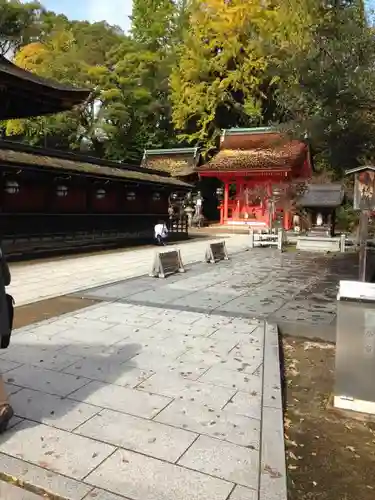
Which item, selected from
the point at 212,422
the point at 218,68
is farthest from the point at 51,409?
the point at 218,68

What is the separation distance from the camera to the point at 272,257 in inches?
627

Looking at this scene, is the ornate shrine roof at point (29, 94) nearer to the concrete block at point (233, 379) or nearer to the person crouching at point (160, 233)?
the concrete block at point (233, 379)

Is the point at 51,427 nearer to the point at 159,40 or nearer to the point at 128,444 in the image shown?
the point at 128,444

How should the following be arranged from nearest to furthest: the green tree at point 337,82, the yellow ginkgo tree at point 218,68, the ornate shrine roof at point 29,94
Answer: the ornate shrine roof at point 29,94 < the green tree at point 337,82 < the yellow ginkgo tree at point 218,68

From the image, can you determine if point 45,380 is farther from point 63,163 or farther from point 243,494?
point 63,163

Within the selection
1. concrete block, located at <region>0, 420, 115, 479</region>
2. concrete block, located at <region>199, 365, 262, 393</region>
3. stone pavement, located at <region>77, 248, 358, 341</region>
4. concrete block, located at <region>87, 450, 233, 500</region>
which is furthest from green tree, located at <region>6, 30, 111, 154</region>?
concrete block, located at <region>87, 450, 233, 500</region>

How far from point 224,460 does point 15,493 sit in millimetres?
1381

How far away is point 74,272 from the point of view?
11.3m

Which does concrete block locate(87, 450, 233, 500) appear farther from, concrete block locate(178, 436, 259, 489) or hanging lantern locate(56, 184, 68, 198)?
hanging lantern locate(56, 184, 68, 198)

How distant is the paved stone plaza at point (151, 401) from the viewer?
279 centimetres

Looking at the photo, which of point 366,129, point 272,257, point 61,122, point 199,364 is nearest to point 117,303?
point 199,364

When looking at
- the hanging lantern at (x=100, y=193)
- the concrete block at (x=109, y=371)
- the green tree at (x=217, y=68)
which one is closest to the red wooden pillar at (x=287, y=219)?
the green tree at (x=217, y=68)

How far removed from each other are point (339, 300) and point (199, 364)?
5.93 ft

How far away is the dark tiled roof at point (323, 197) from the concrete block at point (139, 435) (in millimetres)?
16962
